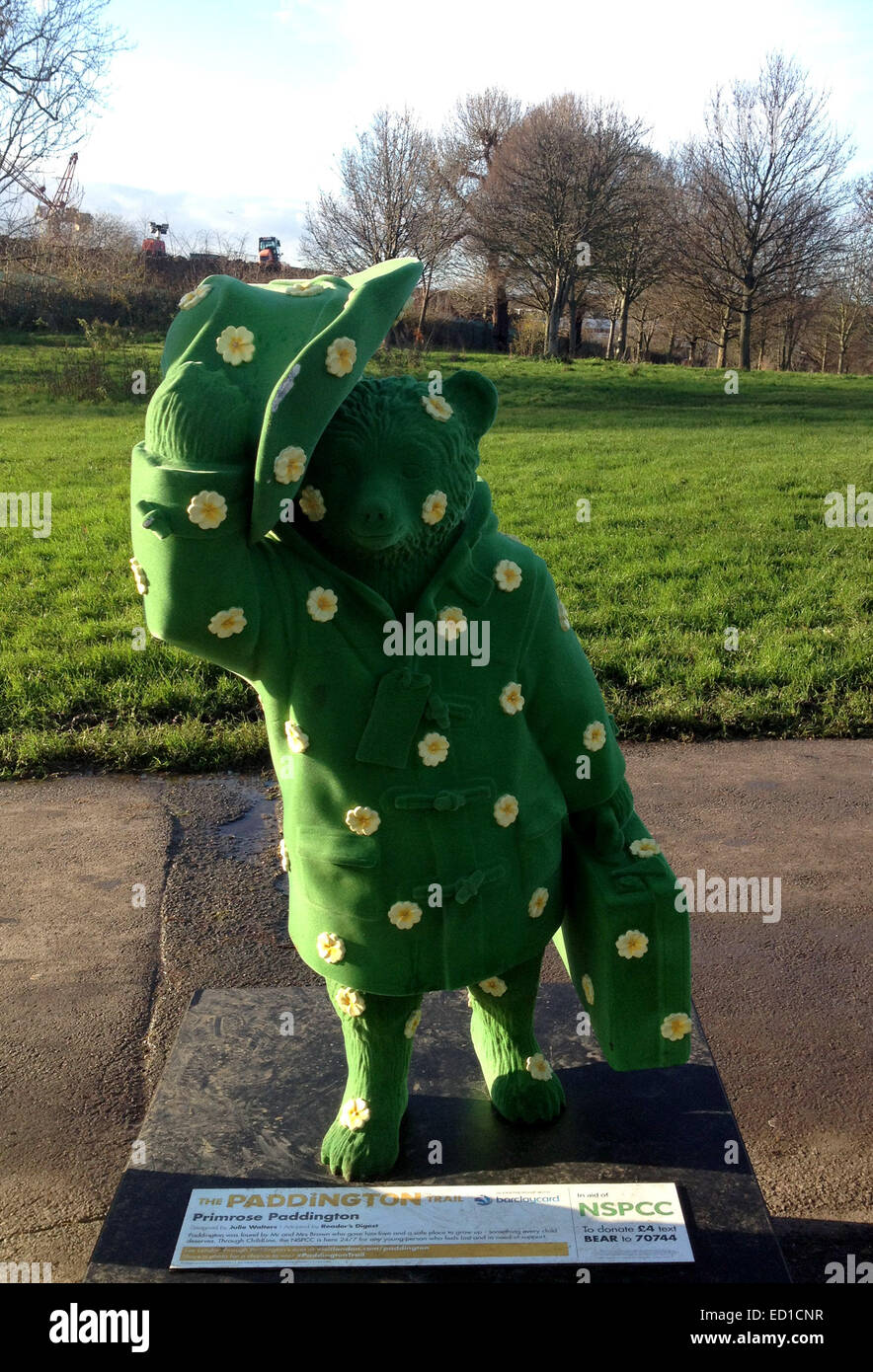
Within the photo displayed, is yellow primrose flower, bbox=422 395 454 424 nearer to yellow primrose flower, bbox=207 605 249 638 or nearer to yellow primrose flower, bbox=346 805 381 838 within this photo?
yellow primrose flower, bbox=207 605 249 638

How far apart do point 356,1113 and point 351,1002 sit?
0.28 metres

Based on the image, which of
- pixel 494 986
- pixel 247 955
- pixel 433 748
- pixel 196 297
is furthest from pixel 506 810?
pixel 247 955

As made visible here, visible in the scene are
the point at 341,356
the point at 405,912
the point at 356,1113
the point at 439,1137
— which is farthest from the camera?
the point at 439,1137

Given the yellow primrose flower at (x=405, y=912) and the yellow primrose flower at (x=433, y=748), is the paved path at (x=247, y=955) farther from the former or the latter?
the yellow primrose flower at (x=433, y=748)

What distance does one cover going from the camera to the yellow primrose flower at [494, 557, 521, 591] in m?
1.98

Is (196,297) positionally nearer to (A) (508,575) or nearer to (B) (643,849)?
(A) (508,575)

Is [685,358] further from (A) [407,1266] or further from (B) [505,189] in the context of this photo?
(A) [407,1266]

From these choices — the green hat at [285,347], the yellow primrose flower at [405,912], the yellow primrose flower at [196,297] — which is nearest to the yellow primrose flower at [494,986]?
the yellow primrose flower at [405,912]

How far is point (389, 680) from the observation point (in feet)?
6.21

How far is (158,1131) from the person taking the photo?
7.77 feet

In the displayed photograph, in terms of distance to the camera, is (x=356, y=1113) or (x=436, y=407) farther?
(x=356, y=1113)

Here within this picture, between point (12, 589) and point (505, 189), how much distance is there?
21.5 meters

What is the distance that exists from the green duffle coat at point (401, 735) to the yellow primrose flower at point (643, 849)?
0.56 feet

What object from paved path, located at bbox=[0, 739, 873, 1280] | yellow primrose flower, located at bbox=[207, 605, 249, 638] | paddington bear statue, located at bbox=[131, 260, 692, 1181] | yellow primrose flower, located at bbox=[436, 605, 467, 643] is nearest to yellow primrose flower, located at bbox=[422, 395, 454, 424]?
paddington bear statue, located at bbox=[131, 260, 692, 1181]
